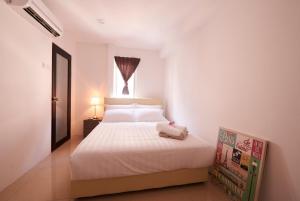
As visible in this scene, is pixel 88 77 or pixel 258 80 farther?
pixel 88 77

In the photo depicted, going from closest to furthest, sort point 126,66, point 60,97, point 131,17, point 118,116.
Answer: point 131,17 < point 60,97 < point 118,116 < point 126,66

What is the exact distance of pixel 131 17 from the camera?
8.59 feet

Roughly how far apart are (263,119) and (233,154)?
56 centimetres

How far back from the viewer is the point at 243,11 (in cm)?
177

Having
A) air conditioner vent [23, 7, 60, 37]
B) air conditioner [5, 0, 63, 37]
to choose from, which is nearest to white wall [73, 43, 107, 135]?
air conditioner vent [23, 7, 60, 37]

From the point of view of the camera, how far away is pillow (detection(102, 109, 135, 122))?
335cm

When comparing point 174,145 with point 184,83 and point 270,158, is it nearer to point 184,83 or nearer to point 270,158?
point 270,158

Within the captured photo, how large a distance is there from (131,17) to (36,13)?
1.35 meters

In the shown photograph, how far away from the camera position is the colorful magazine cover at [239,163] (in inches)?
58.4

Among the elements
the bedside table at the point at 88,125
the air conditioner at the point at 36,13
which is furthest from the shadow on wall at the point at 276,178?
the bedside table at the point at 88,125

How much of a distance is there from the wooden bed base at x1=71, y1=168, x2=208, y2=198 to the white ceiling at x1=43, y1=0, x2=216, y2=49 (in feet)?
7.45

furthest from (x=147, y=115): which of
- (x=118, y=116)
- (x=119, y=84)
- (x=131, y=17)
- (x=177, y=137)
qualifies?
(x=131, y=17)

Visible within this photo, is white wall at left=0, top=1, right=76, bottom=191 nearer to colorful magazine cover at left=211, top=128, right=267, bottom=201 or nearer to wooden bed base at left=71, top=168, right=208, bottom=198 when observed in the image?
wooden bed base at left=71, top=168, right=208, bottom=198

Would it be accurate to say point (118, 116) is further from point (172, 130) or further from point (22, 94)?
point (22, 94)
